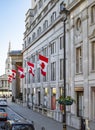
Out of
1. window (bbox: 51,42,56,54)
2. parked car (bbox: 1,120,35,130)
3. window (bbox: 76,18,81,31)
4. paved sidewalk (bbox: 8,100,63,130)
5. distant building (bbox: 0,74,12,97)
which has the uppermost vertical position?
window (bbox: 76,18,81,31)

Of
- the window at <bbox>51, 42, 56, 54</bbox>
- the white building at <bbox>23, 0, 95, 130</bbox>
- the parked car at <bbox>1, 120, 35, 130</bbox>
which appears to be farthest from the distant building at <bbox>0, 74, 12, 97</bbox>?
the parked car at <bbox>1, 120, 35, 130</bbox>

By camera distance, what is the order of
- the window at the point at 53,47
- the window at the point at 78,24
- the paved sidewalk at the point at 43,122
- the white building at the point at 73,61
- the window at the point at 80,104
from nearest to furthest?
1. the white building at the point at 73,61
2. the paved sidewalk at the point at 43,122
3. the window at the point at 80,104
4. the window at the point at 78,24
5. the window at the point at 53,47

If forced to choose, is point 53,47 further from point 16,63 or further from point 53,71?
point 16,63

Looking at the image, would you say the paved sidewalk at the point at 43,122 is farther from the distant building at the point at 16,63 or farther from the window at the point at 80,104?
the distant building at the point at 16,63

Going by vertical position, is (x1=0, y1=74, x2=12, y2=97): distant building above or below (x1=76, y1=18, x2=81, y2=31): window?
below

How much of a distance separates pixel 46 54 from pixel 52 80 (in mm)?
5602

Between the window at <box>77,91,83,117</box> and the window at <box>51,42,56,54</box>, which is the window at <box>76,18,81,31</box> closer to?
the window at <box>77,91,83,117</box>

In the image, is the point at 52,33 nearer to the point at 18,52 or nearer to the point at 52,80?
the point at 52,80

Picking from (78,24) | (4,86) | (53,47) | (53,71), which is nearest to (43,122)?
(53,71)

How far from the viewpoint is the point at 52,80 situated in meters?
49.5

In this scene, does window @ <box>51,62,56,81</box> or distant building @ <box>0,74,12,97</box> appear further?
distant building @ <box>0,74,12,97</box>

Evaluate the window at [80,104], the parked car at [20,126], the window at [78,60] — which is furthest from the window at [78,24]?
the parked car at [20,126]

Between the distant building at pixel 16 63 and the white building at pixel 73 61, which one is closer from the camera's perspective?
the white building at pixel 73 61

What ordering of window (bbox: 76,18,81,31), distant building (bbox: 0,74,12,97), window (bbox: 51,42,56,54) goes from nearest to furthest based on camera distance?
window (bbox: 76,18,81,31)
window (bbox: 51,42,56,54)
distant building (bbox: 0,74,12,97)
